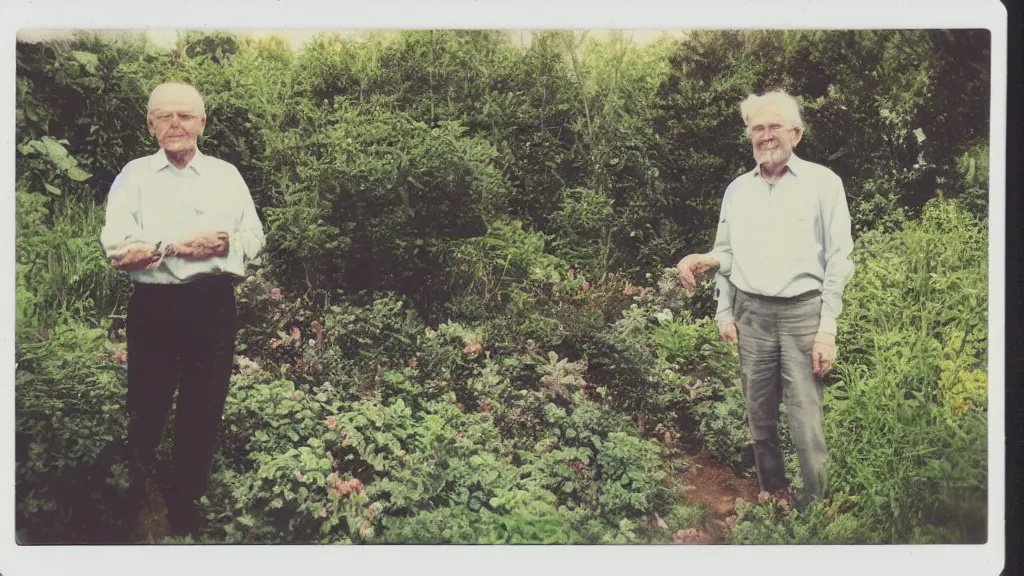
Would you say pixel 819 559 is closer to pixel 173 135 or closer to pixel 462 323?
pixel 462 323

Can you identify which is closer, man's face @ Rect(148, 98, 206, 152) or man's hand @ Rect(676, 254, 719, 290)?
man's face @ Rect(148, 98, 206, 152)

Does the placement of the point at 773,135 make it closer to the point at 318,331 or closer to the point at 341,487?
the point at 318,331

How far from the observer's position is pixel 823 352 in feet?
16.5

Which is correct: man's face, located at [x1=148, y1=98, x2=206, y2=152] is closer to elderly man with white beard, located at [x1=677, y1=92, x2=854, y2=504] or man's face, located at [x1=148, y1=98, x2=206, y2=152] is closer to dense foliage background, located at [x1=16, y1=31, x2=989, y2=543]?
dense foliage background, located at [x1=16, y1=31, x2=989, y2=543]

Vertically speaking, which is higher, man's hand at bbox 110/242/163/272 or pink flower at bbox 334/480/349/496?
man's hand at bbox 110/242/163/272

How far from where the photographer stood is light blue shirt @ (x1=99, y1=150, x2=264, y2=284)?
5.03 m

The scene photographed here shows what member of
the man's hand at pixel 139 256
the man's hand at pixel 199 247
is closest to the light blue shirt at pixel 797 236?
the man's hand at pixel 199 247

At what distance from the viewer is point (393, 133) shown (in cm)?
518

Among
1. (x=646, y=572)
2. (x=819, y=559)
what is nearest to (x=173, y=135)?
(x=646, y=572)

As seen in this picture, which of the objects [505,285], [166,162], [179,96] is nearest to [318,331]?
[505,285]

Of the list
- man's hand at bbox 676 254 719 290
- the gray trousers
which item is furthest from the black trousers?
the gray trousers

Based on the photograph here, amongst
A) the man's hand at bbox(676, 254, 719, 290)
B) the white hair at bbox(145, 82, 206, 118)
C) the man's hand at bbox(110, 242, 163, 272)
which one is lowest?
the man's hand at bbox(676, 254, 719, 290)

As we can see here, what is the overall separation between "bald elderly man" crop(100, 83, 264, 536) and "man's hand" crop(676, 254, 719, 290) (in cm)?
258

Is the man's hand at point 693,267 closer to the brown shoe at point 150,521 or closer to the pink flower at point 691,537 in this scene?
the pink flower at point 691,537
